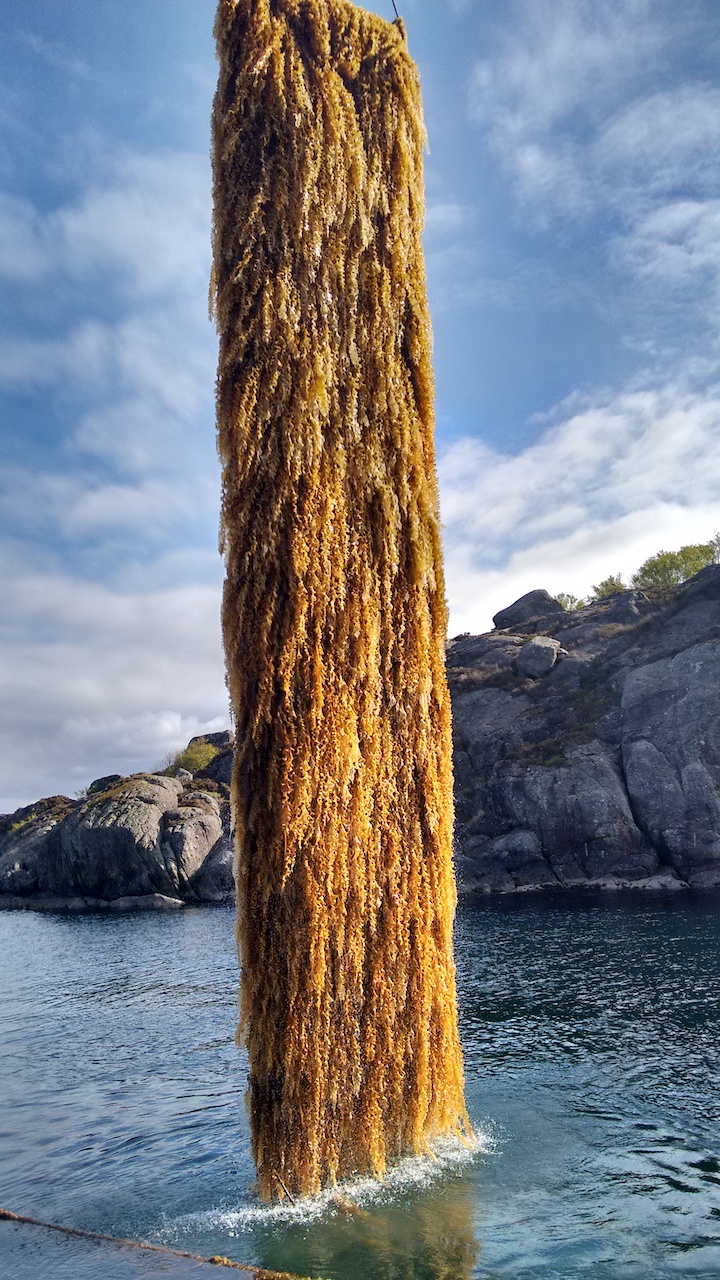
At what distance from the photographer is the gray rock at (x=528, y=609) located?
92.9 m

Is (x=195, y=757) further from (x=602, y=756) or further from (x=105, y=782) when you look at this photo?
(x=602, y=756)

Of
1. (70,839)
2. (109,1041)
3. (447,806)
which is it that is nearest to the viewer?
(447,806)

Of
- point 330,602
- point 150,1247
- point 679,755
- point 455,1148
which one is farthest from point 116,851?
point 330,602

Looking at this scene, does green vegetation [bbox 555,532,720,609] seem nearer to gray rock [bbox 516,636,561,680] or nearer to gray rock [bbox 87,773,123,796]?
gray rock [bbox 516,636,561,680]

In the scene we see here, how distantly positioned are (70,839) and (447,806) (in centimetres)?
6455

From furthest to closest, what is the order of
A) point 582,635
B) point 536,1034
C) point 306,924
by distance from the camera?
point 582,635, point 536,1034, point 306,924

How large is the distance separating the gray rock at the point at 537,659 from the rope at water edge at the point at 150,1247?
65.7 metres

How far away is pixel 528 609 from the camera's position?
9338cm

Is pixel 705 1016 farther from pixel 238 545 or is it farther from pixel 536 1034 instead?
pixel 238 545

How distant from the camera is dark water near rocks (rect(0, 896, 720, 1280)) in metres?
7.88

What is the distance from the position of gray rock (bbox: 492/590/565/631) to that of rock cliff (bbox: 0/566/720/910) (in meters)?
6.84

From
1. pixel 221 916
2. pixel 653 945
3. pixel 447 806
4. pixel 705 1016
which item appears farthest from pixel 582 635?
pixel 447 806

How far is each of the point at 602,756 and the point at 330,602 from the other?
5174 centimetres

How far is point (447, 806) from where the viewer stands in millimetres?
9695
